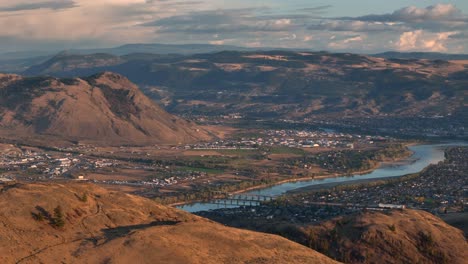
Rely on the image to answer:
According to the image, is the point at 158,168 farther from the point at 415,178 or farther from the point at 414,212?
the point at 414,212

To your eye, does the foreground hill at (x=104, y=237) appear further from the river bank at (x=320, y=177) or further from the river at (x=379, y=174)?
the river bank at (x=320, y=177)

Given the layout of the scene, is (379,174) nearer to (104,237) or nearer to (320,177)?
(320,177)

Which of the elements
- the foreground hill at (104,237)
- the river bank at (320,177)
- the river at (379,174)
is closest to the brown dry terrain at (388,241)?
the foreground hill at (104,237)

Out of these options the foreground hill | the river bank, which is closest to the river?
the river bank

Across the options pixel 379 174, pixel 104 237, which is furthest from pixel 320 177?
pixel 104 237

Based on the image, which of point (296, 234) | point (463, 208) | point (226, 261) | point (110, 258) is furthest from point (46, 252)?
point (463, 208)

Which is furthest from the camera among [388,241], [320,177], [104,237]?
[320,177]
